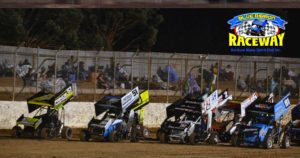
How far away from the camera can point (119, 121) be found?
90.2 ft

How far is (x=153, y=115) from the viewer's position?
35875 millimetres

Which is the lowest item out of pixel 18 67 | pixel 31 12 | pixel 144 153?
pixel 144 153

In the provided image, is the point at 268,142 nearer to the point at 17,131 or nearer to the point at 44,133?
the point at 44,133

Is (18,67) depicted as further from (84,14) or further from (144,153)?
(84,14)

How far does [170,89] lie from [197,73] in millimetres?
1513

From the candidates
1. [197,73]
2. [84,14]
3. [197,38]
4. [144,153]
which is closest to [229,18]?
[197,38]

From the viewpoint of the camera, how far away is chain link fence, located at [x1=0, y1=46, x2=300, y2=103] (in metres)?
33.9

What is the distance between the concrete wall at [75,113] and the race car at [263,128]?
8.11 m

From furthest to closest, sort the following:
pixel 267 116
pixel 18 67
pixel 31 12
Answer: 1. pixel 31 12
2. pixel 18 67
3. pixel 267 116

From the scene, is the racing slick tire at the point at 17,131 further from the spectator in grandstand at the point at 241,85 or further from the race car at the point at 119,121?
the spectator in grandstand at the point at 241,85

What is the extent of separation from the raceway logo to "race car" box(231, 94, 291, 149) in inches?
1483

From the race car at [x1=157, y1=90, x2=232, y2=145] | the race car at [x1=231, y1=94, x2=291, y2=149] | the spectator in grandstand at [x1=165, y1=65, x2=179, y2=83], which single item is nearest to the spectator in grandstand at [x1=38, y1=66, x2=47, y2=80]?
the spectator in grandstand at [x1=165, y1=65, x2=179, y2=83]

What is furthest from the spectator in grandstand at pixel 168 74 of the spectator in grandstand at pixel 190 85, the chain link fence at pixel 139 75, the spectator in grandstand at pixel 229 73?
the spectator in grandstand at pixel 229 73

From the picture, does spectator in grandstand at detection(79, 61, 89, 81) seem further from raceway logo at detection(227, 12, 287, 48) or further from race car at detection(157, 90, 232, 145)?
raceway logo at detection(227, 12, 287, 48)
